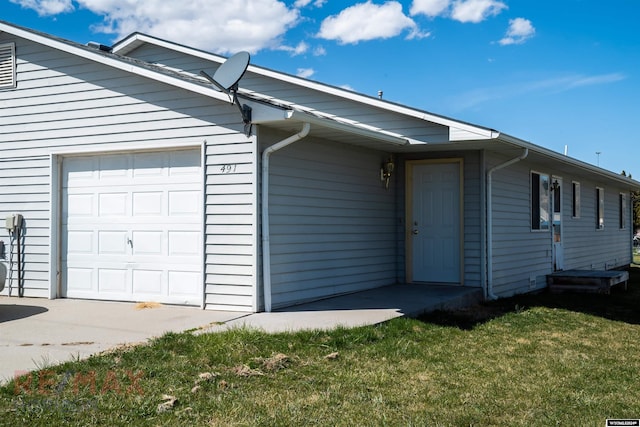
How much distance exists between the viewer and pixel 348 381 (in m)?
4.98

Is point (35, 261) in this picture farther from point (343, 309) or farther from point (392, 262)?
point (392, 262)

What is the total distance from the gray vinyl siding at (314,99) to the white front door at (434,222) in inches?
46.2

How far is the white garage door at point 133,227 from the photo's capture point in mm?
8242

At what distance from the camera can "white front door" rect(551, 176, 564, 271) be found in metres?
13.1

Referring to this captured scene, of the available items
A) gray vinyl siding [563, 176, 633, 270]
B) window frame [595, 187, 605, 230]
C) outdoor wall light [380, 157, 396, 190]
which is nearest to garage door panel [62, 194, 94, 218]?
outdoor wall light [380, 157, 396, 190]

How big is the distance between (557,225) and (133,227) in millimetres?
9063

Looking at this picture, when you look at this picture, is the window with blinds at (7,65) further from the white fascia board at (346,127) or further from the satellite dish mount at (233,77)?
the white fascia board at (346,127)

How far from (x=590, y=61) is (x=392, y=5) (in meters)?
4.37

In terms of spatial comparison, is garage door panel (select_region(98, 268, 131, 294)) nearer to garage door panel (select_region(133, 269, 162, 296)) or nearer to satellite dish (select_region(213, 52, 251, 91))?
garage door panel (select_region(133, 269, 162, 296))

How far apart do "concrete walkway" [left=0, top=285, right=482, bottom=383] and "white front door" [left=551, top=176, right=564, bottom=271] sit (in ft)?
15.2

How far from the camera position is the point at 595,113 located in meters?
16.7

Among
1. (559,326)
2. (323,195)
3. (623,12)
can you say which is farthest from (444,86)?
(559,326)

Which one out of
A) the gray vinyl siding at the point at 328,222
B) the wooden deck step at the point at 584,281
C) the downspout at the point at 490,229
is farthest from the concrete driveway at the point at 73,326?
the wooden deck step at the point at 584,281

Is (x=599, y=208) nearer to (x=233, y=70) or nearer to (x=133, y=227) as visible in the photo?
(x=233, y=70)
